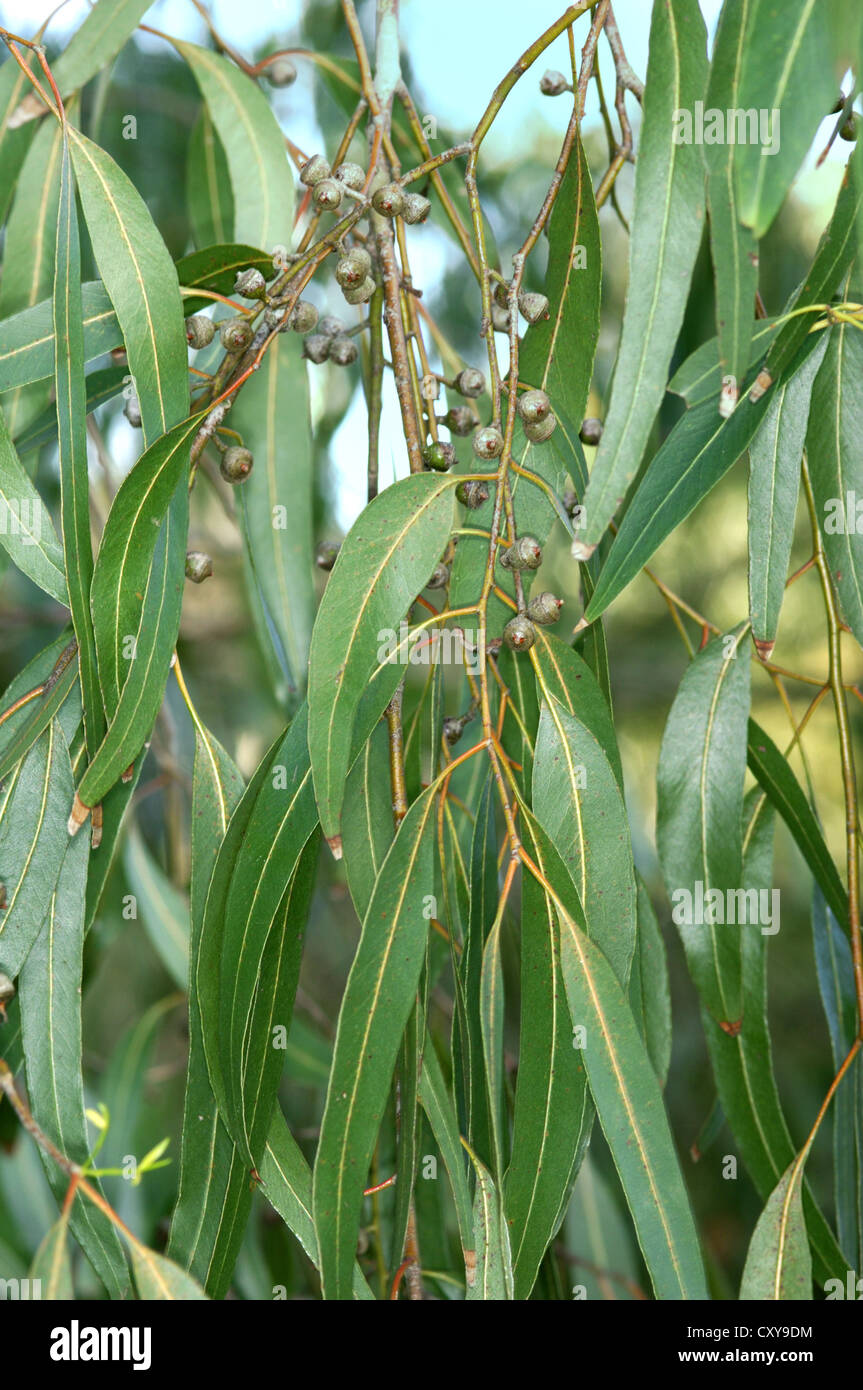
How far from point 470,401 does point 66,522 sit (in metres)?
0.49

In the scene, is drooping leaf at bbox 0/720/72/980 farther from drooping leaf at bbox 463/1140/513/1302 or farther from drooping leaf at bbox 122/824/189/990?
drooping leaf at bbox 122/824/189/990

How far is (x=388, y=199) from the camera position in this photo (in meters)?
0.64

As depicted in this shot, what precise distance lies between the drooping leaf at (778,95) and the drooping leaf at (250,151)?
1.59 ft

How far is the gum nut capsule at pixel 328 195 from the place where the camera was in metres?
0.63

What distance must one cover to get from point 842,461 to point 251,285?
0.37 m

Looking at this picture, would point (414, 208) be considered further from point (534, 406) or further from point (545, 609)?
point (545, 609)

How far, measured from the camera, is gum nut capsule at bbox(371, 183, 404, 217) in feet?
2.11

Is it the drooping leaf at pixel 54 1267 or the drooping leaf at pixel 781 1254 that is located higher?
the drooping leaf at pixel 54 1267

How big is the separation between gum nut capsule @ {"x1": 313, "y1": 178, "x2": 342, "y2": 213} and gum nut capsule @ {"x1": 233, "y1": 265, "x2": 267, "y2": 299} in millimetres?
66

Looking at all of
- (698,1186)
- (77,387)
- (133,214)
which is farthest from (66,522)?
(698,1186)

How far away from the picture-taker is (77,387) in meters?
0.63

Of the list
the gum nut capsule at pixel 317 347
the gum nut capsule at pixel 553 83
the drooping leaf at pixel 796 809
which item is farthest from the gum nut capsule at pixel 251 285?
the drooping leaf at pixel 796 809

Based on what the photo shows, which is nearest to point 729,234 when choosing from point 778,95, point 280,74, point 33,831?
point 778,95

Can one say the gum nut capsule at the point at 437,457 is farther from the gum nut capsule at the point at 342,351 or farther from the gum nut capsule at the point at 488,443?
the gum nut capsule at the point at 342,351
